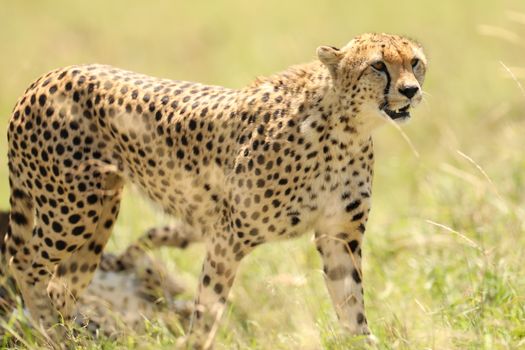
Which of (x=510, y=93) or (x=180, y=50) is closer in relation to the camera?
(x=510, y=93)

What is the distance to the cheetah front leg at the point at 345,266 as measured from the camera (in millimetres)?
4496

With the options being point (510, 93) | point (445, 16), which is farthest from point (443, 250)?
point (445, 16)

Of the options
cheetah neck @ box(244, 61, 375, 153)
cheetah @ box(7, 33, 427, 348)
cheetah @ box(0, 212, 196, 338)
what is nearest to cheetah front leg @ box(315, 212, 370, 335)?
cheetah @ box(7, 33, 427, 348)

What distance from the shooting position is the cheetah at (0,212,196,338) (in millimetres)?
5312

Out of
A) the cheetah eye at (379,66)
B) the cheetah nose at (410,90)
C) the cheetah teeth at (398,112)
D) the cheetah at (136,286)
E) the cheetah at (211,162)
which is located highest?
the cheetah eye at (379,66)

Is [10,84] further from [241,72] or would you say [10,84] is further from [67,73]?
[67,73]

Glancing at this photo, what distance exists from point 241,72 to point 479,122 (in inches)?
119

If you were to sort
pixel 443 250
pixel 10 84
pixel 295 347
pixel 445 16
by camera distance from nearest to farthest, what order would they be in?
pixel 295 347, pixel 443 250, pixel 10 84, pixel 445 16

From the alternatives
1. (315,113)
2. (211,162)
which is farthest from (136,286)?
(315,113)

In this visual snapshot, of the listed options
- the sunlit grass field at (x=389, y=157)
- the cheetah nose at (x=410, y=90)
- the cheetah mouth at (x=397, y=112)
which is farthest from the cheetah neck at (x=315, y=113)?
the sunlit grass field at (x=389, y=157)

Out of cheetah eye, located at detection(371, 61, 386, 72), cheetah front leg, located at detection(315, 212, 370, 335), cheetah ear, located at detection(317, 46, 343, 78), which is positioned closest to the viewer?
cheetah eye, located at detection(371, 61, 386, 72)

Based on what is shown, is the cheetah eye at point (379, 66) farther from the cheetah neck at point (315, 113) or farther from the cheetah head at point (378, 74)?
the cheetah neck at point (315, 113)

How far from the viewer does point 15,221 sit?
5074mm

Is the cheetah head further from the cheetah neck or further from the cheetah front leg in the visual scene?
the cheetah front leg
